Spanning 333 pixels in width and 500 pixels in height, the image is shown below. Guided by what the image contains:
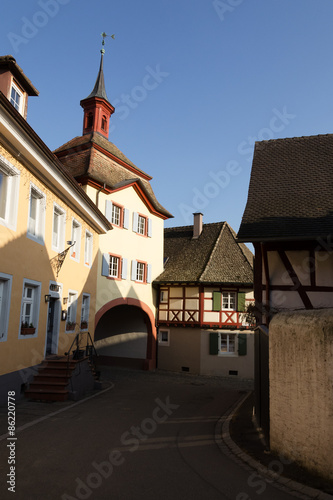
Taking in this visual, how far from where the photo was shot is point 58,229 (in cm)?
1378

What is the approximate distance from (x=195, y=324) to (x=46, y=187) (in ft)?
44.6

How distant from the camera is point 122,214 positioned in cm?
2198

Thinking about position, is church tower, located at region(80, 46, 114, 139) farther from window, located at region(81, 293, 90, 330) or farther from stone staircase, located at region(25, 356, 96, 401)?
stone staircase, located at region(25, 356, 96, 401)

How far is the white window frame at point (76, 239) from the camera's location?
1555 centimetres

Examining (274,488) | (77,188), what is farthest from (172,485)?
(77,188)

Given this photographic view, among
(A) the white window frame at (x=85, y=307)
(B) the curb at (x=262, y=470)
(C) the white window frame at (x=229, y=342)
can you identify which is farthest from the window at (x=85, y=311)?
(B) the curb at (x=262, y=470)

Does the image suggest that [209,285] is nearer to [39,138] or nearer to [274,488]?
[39,138]

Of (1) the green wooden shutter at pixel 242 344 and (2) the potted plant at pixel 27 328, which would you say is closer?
(2) the potted plant at pixel 27 328

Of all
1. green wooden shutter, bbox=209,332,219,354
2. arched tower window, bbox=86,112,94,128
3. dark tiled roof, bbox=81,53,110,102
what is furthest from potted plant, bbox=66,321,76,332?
dark tiled roof, bbox=81,53,110,102

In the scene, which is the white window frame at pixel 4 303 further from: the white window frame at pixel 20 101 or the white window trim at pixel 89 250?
the white window trim at pixel 89 250

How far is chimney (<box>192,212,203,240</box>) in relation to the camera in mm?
27984

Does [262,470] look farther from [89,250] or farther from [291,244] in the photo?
[89,250]

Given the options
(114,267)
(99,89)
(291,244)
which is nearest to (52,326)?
(291,244)

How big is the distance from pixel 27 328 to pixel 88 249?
279 inches
